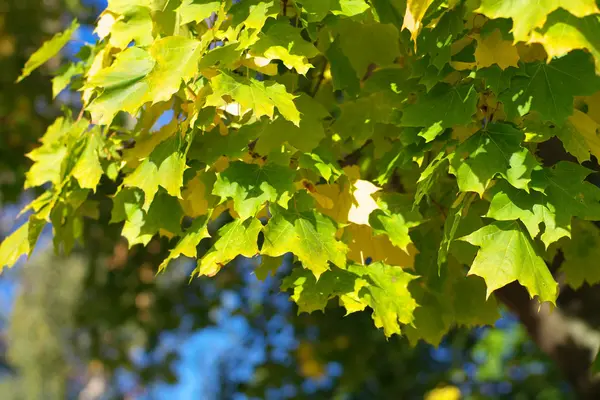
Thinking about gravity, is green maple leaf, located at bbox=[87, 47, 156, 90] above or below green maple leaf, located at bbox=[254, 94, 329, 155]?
above

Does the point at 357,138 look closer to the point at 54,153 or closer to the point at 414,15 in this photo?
the point at 414,15

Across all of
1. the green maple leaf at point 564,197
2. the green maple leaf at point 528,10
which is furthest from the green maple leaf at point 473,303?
the green maple leaf at point 528,10

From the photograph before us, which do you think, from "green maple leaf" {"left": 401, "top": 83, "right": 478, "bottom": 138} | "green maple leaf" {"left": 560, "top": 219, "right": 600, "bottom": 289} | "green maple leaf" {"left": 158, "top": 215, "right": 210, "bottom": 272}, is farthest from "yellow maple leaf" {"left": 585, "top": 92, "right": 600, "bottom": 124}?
"green maple leaf" {"left": 158, "top": 215, "right": 210, "bottom": 272}

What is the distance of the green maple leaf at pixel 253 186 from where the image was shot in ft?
4.77

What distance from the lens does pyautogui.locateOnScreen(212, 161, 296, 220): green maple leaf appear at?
1453 millimetres

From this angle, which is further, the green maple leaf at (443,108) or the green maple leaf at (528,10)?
the green maple leaf at (443,108)

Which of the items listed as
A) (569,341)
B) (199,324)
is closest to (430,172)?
(569,341)

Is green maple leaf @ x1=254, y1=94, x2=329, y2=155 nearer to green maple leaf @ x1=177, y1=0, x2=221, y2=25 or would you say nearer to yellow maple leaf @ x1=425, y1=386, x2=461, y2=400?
green maple leaf @ x1=177, y1=0, x2=221, y2=25

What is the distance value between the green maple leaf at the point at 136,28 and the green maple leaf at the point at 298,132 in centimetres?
37

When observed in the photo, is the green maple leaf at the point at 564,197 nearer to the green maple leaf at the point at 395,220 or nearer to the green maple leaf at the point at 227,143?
the green maple leaf at the point at 395,220

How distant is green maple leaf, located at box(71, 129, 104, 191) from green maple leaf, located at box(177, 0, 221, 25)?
0.52 metres

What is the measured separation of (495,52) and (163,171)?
74cm

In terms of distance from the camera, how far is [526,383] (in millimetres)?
6520

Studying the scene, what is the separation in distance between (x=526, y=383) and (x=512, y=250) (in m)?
5.66
